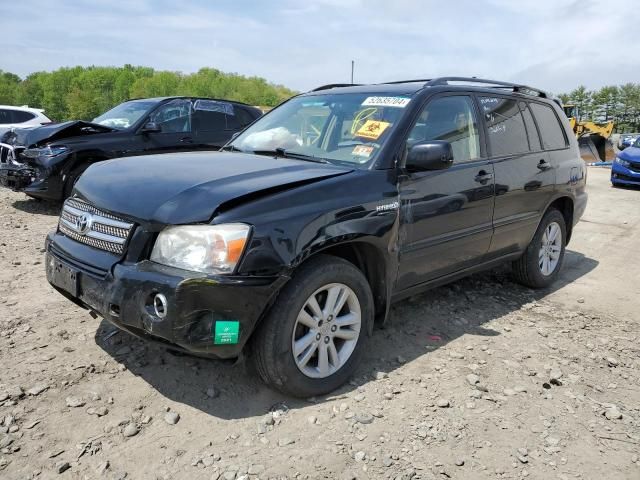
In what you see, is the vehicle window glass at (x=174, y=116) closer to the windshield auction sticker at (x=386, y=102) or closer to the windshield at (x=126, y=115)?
the windshield at (x=126, y=115)

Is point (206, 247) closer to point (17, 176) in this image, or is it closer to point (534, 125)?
point (534, 125)

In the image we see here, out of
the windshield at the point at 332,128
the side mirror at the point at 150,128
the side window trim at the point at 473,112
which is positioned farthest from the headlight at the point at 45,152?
the side window trim at the point at 473,112

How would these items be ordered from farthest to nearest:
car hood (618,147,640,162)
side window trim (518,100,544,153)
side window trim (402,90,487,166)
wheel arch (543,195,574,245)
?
1. car hood (618,147,640,162)
2. wheel arch (543,195,574,245)
3. side window trim (518,100,544,153)
4. side window trim (402,90,487,166)

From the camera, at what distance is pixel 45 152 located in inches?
286

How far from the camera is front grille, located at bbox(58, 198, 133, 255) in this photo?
9.01ft

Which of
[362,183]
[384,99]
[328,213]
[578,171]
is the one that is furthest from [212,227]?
[578,171]

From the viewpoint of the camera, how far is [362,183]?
3141 mm

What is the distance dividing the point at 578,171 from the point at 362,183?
10.7ft

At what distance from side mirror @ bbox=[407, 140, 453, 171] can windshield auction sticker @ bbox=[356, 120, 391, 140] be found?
254 mm

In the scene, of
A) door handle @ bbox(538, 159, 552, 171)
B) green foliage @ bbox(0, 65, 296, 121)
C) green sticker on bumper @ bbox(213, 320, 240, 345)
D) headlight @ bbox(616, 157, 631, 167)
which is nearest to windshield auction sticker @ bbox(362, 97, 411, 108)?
door handle @ bbox(538, 159, 552, 171)

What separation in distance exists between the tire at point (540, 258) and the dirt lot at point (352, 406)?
669mm

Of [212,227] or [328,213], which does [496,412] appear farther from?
[212,227]

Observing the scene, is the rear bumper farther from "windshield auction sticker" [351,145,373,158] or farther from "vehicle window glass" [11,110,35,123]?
"vehicle window glass" [11,110,35,123]

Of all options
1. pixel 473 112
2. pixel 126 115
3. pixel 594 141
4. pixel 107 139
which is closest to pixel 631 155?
pixel 594 141
